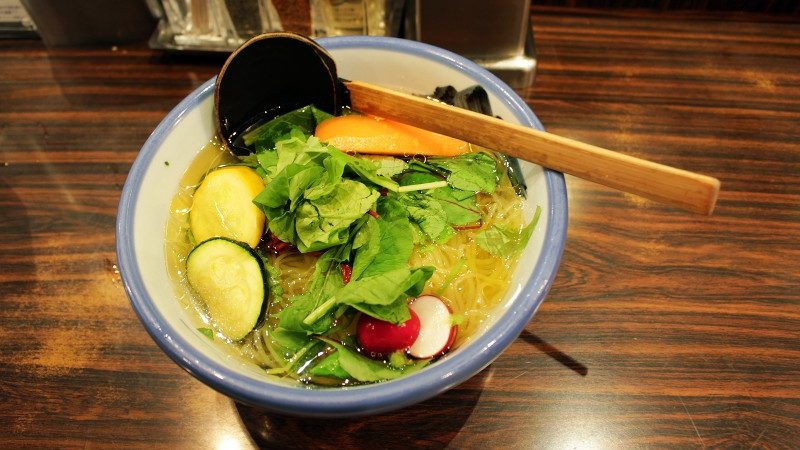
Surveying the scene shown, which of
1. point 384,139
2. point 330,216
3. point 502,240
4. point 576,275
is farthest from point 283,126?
point 576,275

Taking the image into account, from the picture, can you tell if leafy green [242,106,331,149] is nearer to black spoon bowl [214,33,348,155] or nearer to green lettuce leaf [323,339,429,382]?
black spoon bowl [214,33,348,155]

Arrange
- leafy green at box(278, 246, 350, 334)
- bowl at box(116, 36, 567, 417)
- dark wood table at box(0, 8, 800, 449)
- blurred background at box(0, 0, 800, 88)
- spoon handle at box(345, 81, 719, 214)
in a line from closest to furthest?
bowl at box(116, 36, 567, 417), spoon handle at box(345, 81, 719, 214), leafy green at box(278, 246, 350, 334), dark wood table at box(0, 8, 800, 449), blurred background at box(0, 0, 800, 88)

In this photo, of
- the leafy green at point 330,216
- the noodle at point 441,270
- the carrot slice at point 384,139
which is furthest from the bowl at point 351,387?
the leafy green at point 330,216

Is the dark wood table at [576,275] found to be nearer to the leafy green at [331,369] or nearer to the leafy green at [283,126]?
the leafy green at [331,369]

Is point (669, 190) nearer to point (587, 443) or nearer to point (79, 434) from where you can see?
point (587, 443)

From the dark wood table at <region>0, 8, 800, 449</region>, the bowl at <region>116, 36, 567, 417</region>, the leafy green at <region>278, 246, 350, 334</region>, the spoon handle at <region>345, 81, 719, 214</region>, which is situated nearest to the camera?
the bowl at <region>116, 36, 567, 417</region>

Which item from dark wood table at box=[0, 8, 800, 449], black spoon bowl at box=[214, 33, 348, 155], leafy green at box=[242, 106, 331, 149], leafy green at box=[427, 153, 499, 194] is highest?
black spoon bowl at box=[214, 33, 348, 155]

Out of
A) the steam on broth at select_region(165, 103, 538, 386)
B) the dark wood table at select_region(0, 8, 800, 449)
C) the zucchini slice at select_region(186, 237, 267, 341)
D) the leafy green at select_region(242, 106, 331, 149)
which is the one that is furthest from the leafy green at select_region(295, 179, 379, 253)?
the dark wood table at select_region(0, 8, 800, 449)
